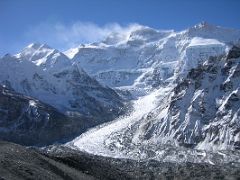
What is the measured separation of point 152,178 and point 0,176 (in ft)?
312

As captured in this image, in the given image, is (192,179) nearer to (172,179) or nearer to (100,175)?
(172,179)

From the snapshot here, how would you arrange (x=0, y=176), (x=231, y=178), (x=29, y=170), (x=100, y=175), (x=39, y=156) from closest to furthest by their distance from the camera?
(x=0, y=176), (x=29, y=170), (x=39, y=156), (x=100, y=175), (x=231, y=178)

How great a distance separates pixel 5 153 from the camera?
12825 cm

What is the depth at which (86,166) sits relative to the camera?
158 meters

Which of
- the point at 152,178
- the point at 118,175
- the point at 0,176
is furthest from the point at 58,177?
the point at 152,178

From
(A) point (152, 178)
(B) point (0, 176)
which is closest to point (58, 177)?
(B) point (0, 176)

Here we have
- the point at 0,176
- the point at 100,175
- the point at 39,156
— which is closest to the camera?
the point at 0,176

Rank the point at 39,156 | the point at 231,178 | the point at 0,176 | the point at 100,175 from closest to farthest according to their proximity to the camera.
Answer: the point at 0,176 → the point at 39,156 → the point at 100,175 → the point at 231,178

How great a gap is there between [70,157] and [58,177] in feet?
103

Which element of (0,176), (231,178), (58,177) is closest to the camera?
(0,176)

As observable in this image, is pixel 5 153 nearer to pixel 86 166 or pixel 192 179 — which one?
pixel 86 166

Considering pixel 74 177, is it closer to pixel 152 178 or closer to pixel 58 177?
pixel 58 177

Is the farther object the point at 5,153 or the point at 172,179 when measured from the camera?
the point at 172,179

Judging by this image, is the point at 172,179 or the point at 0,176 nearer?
the point at 0,176
